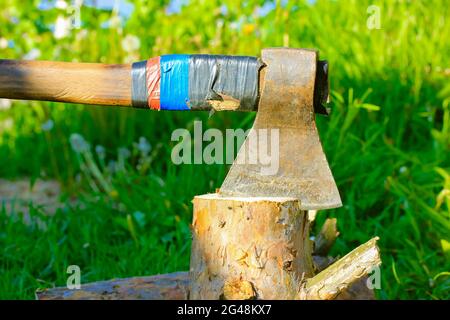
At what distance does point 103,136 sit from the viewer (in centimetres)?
446

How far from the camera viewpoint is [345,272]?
2.23 metres

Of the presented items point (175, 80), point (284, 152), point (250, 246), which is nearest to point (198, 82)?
point (175, 80)

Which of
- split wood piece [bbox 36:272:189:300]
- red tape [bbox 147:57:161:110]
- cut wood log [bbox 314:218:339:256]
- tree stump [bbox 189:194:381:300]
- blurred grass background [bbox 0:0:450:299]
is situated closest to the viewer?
tree stump [bbox 189:194:381:300]

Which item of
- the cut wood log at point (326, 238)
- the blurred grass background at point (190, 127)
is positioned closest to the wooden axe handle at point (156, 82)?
the cut wood log at point (326, 238)

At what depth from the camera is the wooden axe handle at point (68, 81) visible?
97.0 inches

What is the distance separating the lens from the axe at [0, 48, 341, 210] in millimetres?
2330

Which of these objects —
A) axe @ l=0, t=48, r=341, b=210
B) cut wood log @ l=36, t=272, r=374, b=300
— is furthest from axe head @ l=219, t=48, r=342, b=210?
cut wood log @ l=36, t=272, r=374, b=300

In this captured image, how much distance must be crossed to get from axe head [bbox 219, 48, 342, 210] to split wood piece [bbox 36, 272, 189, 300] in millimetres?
558

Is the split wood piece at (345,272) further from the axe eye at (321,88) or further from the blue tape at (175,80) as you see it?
the blue tape at (175,80)

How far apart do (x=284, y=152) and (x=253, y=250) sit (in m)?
0.31

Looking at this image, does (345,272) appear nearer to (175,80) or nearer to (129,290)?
(175,80)

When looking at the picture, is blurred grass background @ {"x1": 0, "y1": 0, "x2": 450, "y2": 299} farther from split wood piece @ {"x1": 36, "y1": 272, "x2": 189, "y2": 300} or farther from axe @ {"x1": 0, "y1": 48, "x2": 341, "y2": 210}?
axe @ {"x1": 0, "y1": 48, "x2": 341, "y2": 210}
